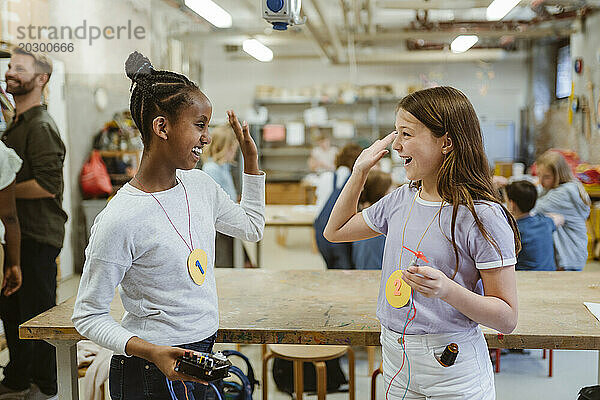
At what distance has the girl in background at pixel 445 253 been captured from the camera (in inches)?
54.7

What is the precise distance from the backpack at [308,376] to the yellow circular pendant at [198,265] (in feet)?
5.86

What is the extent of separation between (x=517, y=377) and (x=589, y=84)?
5013 millimetres

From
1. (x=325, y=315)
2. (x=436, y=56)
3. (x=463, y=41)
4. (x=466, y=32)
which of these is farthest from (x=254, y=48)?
(x=325, y=315)

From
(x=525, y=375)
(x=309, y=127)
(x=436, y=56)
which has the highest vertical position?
(x=436, y=56)

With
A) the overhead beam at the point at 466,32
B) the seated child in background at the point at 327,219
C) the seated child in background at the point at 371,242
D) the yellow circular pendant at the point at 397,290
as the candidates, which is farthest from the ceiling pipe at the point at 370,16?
the yellow circular pendant at the point at 397,290

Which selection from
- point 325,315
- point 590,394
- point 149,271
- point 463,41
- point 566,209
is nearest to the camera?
point 149,271

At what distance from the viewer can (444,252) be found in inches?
56.6

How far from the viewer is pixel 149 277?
1.39 meters

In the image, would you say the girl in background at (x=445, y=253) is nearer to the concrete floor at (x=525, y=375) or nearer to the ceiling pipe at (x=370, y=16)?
the concrete floor at (x=525, y=375)

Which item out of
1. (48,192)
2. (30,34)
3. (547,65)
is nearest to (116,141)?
(48,192)

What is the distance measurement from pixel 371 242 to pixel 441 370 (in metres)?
1.88

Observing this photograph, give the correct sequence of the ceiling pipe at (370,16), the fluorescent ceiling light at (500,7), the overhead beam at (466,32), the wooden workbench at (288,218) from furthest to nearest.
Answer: the overhead beam at (466,32)
the ceiling pipe at (370,16)
the wooden workbench at (288,218)
the fluorescent ceiling light at (500,7)

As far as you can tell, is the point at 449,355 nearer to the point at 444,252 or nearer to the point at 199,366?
the point at 444,252

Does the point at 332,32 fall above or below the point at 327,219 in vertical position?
above
